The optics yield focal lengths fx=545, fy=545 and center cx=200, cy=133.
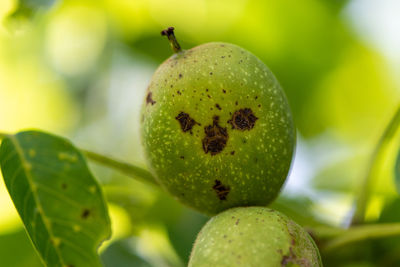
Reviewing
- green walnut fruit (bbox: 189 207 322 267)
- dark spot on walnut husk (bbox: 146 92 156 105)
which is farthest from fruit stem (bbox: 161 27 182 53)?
green walnut fruit (bbox: 189 207 322 267)

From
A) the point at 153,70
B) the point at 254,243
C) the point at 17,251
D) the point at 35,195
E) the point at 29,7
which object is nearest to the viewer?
the point at 254,243

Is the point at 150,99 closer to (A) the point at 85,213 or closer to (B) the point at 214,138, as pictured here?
(B) the point at 214,138

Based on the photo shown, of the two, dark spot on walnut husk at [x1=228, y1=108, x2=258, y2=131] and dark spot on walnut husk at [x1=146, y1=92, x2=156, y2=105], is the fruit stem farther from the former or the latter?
dark spot on walnut husk at [x1=228, y1=108, x2=258, y2=131]

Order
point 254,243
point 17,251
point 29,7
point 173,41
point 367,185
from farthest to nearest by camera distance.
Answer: point 17,251 → point 29,7 → point 367,185 → point 173,41 → point 254,243

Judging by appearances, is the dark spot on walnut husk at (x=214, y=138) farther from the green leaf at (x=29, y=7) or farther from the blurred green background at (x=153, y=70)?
the green leaf at (x=29, y=7)

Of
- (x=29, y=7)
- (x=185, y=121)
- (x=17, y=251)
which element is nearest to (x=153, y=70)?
(x=29, y=7)

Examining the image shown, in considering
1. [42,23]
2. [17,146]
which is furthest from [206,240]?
[42,23]
